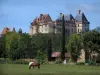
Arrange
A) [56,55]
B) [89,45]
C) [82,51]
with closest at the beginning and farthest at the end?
1. [89,45]
2. [82,51]
3. [56,55]

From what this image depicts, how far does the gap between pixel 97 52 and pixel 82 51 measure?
549 centimetres

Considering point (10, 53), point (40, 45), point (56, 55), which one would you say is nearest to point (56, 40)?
point (40, 45)

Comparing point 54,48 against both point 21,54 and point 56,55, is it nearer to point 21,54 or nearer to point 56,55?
point 56,55

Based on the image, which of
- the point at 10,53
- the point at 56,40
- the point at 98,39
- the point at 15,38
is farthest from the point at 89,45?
the point at 56,40

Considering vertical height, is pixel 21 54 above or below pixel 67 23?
below

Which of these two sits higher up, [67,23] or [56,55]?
[67,23]

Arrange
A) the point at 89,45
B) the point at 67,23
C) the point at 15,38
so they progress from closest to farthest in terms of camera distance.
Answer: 1. the point at 89,45
2. the point at 15,38
3. the point at 67,23

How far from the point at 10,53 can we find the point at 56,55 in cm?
2256

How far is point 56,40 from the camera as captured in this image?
138 metres

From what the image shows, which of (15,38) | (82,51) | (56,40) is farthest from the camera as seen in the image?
(56,40)

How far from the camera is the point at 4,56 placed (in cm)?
8481

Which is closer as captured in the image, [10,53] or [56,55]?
[10,53]

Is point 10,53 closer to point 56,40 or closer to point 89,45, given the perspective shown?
point 89,45

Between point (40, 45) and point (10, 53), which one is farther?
point (40, 45)
